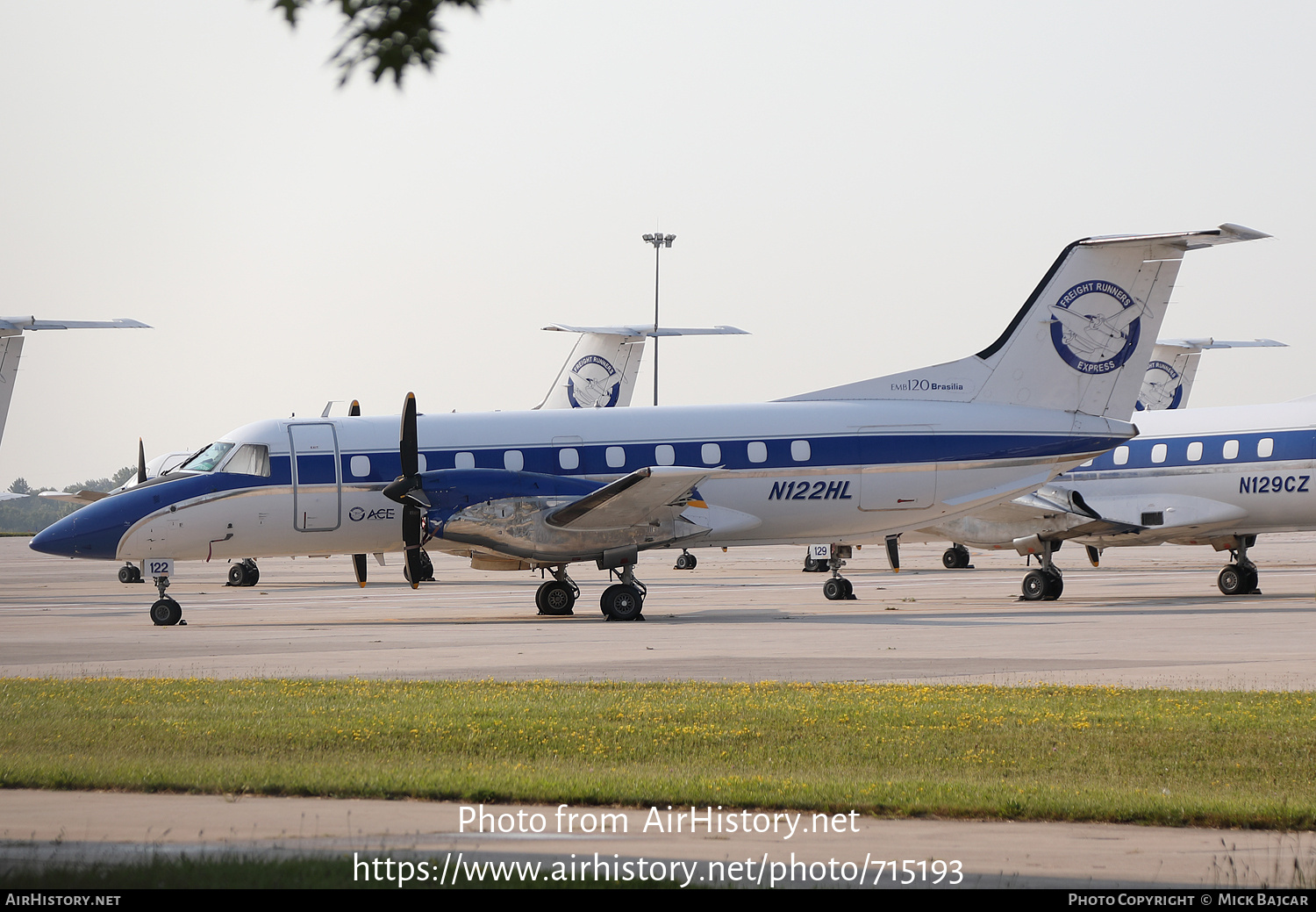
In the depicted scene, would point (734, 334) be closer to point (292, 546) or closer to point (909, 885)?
point (292, 546)

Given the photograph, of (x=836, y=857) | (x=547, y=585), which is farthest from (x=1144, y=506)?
(x=836, y=857)

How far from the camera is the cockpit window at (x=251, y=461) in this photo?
82.2 feet

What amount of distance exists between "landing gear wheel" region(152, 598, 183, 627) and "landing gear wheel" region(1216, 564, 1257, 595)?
24.1 m

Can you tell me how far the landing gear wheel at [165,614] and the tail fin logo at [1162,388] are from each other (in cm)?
4250

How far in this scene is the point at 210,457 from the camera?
2531 centimetres

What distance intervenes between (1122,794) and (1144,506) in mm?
23483

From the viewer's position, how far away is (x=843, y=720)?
1162 centimetres

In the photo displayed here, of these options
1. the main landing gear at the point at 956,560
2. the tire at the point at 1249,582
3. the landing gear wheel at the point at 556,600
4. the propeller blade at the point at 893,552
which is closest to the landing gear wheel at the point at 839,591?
the propeller blade at the point at 893,552

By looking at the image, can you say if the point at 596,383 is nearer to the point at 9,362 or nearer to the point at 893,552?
the point at 893,552

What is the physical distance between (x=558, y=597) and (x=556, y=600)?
0.21 feet

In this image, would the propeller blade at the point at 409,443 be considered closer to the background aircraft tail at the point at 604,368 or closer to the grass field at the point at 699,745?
the grass field at the point at 699,745

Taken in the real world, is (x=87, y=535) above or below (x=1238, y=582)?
above

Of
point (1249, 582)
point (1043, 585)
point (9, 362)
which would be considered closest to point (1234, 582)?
point (1249, 582)
